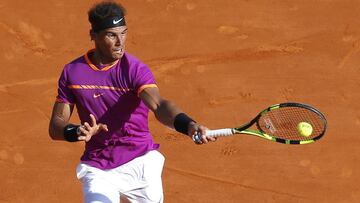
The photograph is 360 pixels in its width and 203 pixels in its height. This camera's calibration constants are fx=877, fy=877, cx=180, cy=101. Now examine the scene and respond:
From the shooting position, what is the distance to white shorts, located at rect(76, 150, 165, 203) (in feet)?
24.3

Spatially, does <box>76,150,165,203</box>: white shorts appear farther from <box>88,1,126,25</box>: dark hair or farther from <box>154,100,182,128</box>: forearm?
<box>88,1,126,25</box>: dark hair

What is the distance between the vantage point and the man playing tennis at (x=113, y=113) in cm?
741

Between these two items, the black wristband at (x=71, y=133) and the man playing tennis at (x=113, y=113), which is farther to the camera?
A: the man playing tennis at (x=113, y=113)

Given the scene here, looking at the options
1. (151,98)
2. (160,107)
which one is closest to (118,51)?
(151,98)

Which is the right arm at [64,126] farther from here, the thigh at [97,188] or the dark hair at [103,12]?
the dark hair at [103,12]

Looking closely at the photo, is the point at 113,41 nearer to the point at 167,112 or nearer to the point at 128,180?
the point at 167,112

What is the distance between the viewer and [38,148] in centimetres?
1165

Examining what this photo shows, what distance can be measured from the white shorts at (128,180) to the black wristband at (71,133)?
0.48m

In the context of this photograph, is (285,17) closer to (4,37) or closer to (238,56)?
(238,56)

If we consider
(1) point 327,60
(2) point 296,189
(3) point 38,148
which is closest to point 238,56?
(1) point 327,60

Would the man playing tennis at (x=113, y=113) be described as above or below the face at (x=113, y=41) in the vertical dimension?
below

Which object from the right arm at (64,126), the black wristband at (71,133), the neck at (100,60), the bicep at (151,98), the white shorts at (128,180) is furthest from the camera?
the neck at (100,60)

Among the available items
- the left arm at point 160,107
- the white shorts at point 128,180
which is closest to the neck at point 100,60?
the left arm at point 160,107

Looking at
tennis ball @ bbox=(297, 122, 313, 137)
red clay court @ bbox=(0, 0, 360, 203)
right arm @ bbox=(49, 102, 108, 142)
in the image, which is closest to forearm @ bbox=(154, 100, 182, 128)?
right arm @ bbox=(49, 102, 108, 142)
